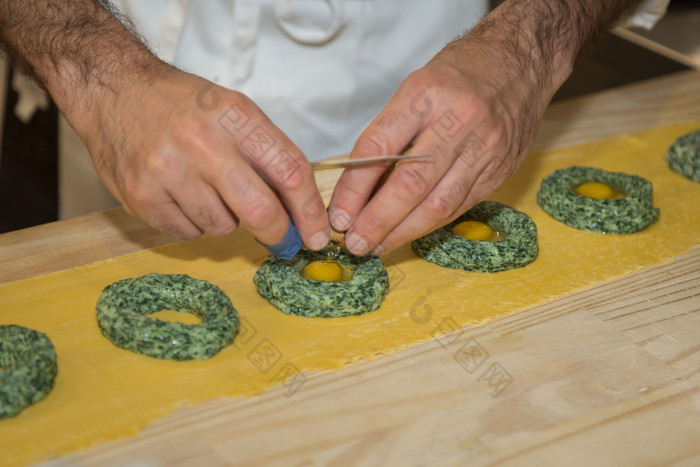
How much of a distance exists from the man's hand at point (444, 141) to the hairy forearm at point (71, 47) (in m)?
0.57

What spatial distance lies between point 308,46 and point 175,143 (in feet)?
3.03

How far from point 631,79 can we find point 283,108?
2.16m

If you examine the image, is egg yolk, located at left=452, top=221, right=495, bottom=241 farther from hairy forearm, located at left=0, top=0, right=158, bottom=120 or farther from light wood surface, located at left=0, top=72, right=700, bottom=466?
hairy forearm, located at left=0, top=0, right=158, bottom=120

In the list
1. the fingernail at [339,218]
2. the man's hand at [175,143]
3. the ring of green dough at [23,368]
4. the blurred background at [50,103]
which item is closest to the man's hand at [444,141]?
the fingernail at [339,218]

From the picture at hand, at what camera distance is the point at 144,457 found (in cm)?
142

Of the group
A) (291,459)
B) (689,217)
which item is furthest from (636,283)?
(291,459)

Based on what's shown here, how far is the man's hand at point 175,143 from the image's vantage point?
5.27 ft

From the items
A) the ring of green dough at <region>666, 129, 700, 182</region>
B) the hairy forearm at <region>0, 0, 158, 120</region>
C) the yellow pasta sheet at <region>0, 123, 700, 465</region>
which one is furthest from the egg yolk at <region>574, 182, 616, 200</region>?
the hairy forearm at <region>0, 0, 158, 120</region>

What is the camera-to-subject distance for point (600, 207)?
229 centimetres

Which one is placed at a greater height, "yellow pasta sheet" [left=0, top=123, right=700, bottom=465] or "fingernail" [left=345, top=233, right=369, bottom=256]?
"fingernail" [left=345, top=233, right=369, bottom=256]

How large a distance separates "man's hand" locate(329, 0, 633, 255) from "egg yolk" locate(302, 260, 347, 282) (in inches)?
6.1

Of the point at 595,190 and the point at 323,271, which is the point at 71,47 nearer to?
the point at 323,271

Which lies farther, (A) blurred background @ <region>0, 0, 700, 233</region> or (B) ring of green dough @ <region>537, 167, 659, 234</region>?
(A) blurred background @ <region>0, 0, 700, 233</region>

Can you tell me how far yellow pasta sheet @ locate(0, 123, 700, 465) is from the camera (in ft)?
5.00
